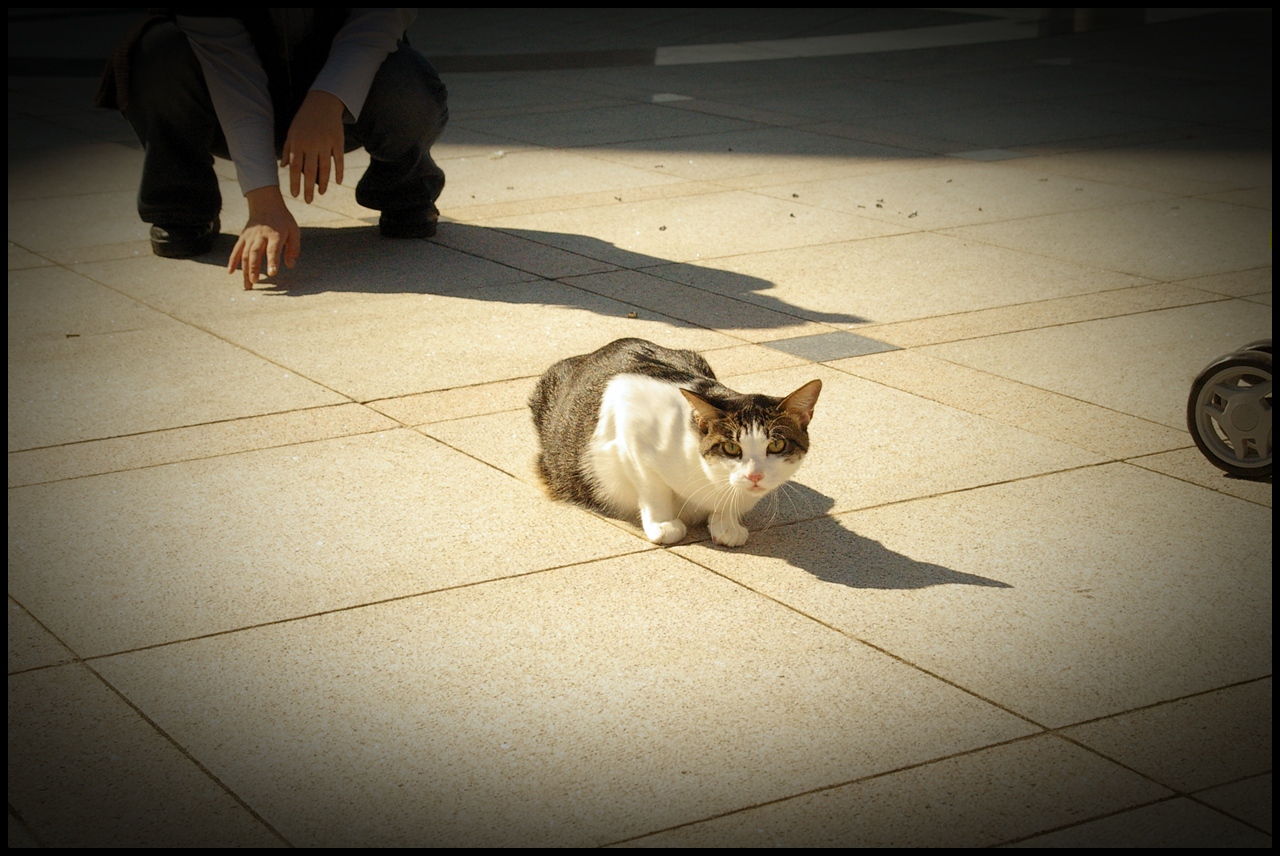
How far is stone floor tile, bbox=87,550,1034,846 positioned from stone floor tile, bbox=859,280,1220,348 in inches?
92.2

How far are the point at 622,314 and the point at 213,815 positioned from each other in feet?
11.6

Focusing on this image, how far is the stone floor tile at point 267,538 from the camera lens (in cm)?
342

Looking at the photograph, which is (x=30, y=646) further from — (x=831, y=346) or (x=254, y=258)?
(x=831, y=346)

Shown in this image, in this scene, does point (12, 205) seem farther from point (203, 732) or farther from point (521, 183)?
point (203, 732)

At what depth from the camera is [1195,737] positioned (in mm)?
2822

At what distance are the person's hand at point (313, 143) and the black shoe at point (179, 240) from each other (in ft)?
3.26

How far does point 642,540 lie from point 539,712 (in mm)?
973

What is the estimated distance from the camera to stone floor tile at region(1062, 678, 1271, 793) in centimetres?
270

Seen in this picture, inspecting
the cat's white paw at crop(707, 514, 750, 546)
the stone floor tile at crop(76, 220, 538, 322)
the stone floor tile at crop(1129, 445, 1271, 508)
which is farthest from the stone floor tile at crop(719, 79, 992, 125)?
the cat's white paw at crop(707, 514, 750, 546)

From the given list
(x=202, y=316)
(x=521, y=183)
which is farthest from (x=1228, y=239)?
(x=202, y=316)

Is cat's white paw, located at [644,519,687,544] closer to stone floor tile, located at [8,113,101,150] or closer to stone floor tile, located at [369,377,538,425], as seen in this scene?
stone floor tile, located at [369,377,538,425]

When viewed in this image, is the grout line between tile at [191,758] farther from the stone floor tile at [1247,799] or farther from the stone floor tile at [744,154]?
the stone floor tile at [744,154]

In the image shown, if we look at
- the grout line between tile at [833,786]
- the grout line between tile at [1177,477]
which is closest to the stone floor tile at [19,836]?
the grout line between tile at [833,786]

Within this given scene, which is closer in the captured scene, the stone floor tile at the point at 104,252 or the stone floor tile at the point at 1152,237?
the stone floor tile at the point at 1152,237
